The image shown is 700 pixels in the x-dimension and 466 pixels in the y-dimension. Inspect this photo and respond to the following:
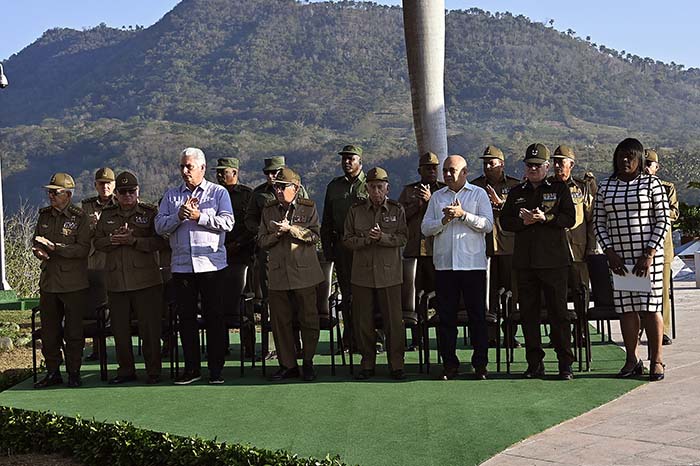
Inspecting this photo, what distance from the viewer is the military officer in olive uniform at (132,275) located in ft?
27.8

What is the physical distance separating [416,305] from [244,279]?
1465mm

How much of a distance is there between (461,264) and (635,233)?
1275mm

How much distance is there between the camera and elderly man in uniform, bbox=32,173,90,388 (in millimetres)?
8453

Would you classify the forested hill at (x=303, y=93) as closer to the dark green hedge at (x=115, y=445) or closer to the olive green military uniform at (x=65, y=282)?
the olive green military uniform at (x=65, y=282)

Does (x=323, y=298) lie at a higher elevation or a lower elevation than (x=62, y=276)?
lower

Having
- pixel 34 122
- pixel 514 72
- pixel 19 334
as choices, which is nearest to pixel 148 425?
pixel 19 334

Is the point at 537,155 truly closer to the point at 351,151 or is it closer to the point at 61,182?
the point at 351,151

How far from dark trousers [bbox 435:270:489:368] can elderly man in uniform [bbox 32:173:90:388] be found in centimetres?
285

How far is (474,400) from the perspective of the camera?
711cm

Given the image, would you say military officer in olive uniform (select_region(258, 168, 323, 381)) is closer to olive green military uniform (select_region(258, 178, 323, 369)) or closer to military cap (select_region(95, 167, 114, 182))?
olive green military uniform (select_region(258, 178, 323, 369))

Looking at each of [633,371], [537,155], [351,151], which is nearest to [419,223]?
[351,151]

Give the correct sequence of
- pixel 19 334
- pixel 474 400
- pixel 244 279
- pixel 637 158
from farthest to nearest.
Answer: pixel 19 334 → pixel 244 279 → pixel 637 158 → pixel 474 400

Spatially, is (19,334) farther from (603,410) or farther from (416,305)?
(603,410)

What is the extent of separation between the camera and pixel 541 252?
7.86m
